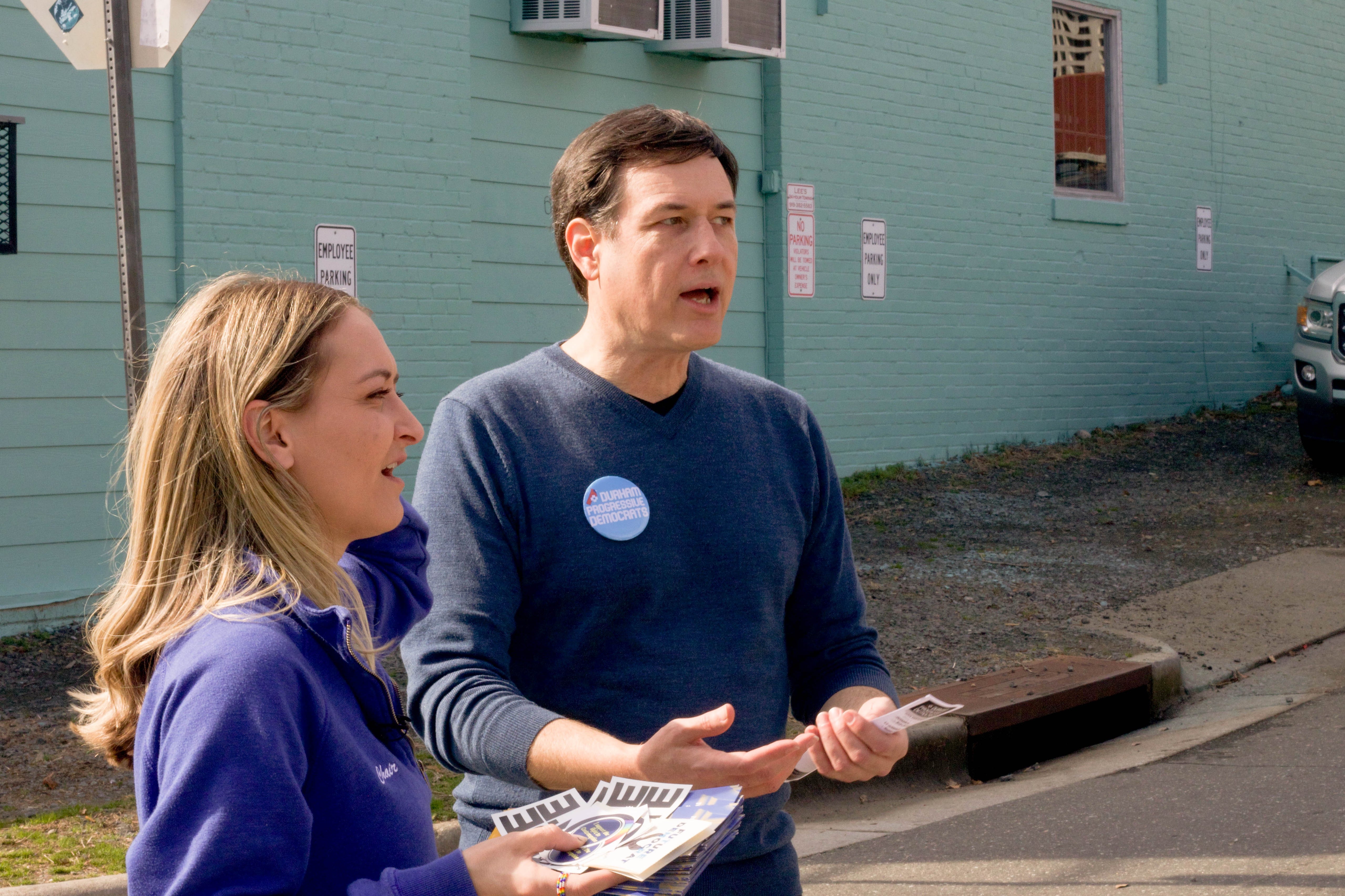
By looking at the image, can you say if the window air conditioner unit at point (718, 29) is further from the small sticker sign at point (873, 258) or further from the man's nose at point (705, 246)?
the man's nose at point (705, 246)

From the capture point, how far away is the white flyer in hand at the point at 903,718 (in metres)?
2.26

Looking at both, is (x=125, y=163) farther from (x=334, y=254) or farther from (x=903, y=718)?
(x=334, y=254)

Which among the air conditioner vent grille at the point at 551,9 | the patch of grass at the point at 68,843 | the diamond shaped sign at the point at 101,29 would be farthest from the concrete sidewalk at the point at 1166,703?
the air conditioner vent grille at the point at 551,9

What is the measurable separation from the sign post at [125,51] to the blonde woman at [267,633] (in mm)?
2493

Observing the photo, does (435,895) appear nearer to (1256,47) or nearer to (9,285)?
(9,285)

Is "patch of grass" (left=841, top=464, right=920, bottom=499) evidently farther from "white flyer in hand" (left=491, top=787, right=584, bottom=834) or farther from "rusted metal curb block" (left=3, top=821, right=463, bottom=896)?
"white flyer in hand" (left=491, top=787, right=584, bottom=834)

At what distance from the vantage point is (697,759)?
207 centimetres

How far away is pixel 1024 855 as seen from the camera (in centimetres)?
532

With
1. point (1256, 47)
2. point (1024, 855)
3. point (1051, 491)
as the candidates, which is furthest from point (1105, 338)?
point (1024, 855)

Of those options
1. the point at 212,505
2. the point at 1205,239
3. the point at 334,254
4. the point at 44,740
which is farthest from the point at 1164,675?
the point at 1205,239

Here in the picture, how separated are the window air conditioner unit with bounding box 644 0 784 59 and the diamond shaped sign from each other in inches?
263

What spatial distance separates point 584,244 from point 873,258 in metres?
10.2

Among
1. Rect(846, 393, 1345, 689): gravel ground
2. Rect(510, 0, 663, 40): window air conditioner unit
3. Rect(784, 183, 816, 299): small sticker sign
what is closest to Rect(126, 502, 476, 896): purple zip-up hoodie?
Rect(846, 393, 1345, 689): gravel ground

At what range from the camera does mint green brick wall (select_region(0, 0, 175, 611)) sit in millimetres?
7559
